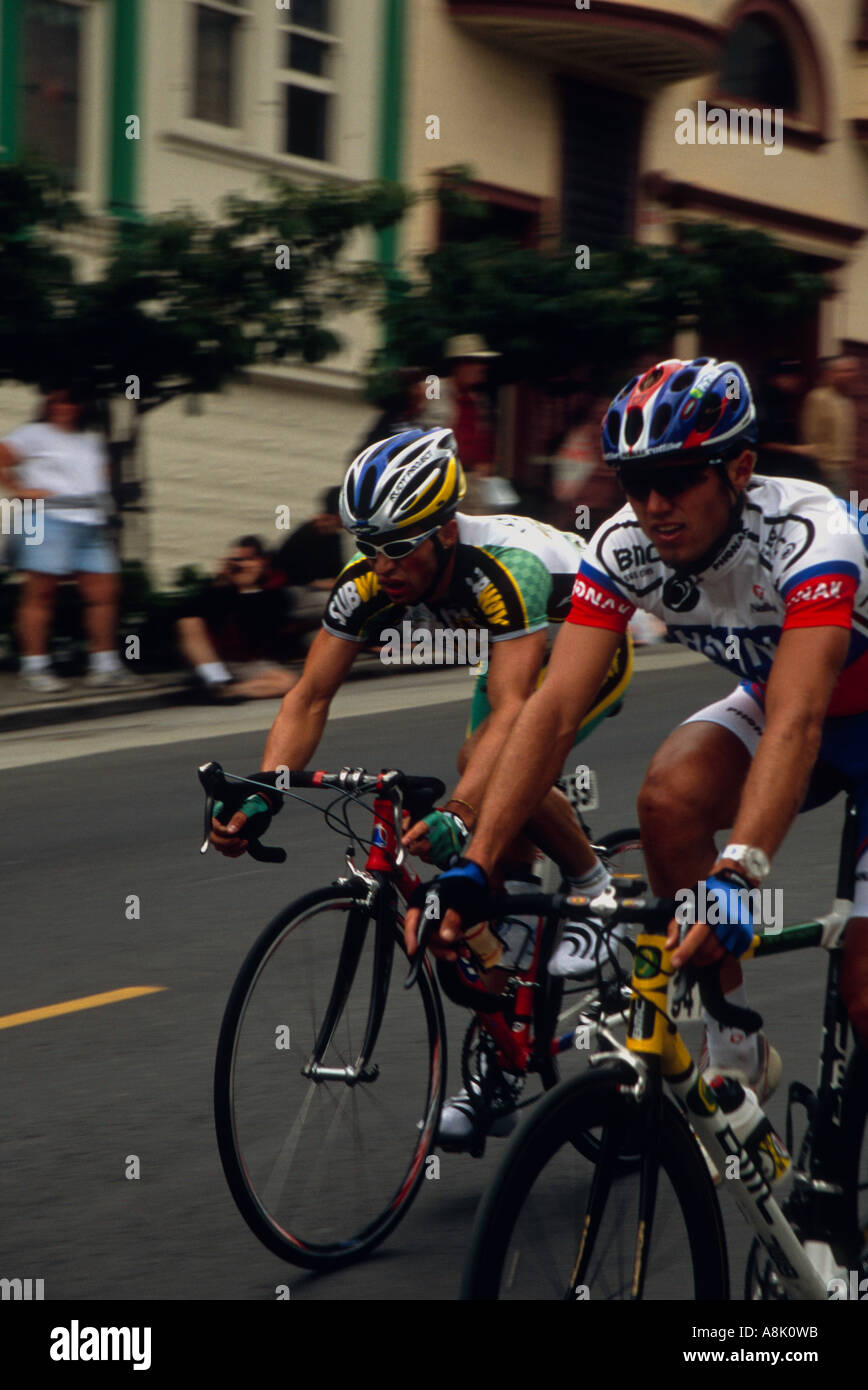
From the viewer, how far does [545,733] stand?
4.13m

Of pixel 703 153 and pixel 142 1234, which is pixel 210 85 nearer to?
pixel 703 153

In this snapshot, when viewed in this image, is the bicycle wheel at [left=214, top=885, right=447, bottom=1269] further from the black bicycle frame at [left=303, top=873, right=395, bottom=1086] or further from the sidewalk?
the sidewalk

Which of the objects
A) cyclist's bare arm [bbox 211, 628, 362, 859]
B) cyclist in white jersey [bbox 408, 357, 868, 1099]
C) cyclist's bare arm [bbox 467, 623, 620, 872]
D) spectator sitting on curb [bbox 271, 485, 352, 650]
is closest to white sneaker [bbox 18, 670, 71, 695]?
spectator sitting on curb [bbox 271, 485, 352, 650]

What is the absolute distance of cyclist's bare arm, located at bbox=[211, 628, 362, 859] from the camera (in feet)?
17.2

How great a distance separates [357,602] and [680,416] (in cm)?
155

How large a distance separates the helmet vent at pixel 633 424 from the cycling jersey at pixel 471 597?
1.38 meters

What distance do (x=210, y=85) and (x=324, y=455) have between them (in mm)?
3525

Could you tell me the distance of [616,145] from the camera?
22.3 m

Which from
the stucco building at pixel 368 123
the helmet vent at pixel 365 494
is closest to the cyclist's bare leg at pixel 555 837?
the helmet vent at pixel 365 494

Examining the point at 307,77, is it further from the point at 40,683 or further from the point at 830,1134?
the point at 830,1134

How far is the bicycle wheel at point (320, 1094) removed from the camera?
4.58 metres

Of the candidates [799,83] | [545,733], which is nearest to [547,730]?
[545,733]

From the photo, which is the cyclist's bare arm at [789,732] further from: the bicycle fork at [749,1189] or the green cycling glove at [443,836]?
the green cycling glove at [443,836]
